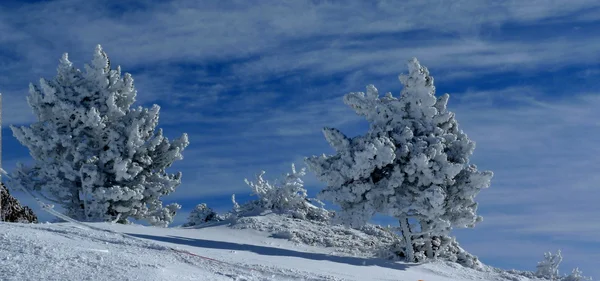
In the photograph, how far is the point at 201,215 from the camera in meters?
24.0

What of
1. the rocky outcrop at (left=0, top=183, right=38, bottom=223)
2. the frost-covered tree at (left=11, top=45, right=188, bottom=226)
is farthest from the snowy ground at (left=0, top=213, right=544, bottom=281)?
the rocky outcrop at (left=0, top=183, right=38, bottom=223)

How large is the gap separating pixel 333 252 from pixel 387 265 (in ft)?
5.70

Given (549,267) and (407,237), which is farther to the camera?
(549,267)

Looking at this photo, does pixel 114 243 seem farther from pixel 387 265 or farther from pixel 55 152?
pixel 55 152

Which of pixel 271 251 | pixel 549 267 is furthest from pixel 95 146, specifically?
pixel 549 267

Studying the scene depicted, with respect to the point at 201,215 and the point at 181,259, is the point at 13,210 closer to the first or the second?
the point at 201,215

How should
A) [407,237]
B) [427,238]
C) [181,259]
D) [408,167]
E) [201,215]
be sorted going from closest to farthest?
[181,259] < [408,167] < [407,237] < [427,238] < [201,215]

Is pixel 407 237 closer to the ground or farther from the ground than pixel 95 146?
closer to the ground

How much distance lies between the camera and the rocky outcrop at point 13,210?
24.8 m

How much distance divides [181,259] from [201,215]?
10.6 m

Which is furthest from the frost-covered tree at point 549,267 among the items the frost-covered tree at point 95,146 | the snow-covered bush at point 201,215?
the frost-covered tree at point 95,146

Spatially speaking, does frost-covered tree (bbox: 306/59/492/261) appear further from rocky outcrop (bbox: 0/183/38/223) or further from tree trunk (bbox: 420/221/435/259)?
rocky outcrop (bbox: 0/183/38/223)

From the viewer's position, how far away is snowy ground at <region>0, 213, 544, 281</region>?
1083 centimetres

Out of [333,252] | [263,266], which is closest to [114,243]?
[263,266]
